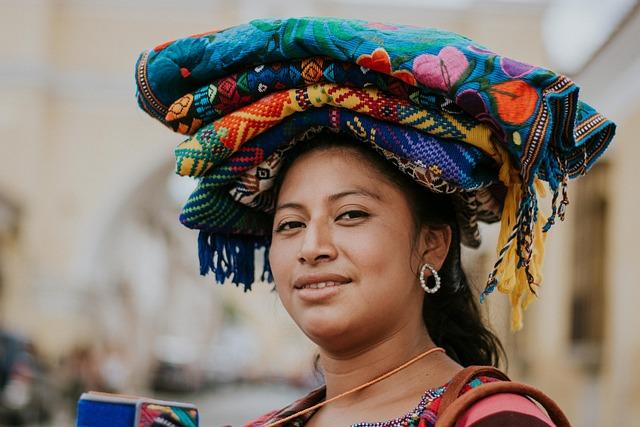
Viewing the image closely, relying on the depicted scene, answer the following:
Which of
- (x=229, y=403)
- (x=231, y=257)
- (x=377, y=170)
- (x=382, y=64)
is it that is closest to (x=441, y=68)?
(x=382, y=64)

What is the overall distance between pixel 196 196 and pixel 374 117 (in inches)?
17.3

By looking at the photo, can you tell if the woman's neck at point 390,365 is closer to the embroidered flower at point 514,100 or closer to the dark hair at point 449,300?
the dark hair at point 449,300

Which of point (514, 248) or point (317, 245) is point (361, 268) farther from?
point (514, 248)

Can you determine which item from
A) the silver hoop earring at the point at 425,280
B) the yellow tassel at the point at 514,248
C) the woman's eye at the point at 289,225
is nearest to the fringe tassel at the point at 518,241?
the yellow tassel at the point at 514,248

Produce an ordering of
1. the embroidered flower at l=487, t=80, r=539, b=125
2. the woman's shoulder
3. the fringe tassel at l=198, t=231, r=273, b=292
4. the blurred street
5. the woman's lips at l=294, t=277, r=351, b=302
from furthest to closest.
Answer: the blurred street, the fringe tassel at l=198, t=231, r=273, b=292, the woman's lips at l=294, t=277, r=351, b=302, the embroidered flower at l=487, t=80, r=539, b=125, the woman's shoulder

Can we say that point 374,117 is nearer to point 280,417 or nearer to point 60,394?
point 280,417

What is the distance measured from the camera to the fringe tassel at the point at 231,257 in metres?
2.43

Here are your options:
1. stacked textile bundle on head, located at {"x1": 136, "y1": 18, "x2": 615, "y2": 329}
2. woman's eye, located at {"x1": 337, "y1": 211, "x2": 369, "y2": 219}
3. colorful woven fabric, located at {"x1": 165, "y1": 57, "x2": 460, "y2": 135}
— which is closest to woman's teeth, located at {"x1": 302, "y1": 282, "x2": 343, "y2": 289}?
woman's eye, located at {"x1": 337, "y1": 211, "x2": 369, "y2": 219}

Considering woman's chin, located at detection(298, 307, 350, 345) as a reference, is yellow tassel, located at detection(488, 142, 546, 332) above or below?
above

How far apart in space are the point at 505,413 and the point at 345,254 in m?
0.48

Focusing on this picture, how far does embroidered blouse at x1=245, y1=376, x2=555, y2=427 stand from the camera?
1680mm

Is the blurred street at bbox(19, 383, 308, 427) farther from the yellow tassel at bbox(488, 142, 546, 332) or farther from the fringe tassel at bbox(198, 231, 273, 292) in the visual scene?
the yellow tassel at bbox(488, 142, 546, 332)

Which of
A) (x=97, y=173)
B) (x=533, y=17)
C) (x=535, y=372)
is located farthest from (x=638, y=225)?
(x=97, y=173)

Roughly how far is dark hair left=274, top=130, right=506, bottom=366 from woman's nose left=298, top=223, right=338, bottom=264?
171 mm
